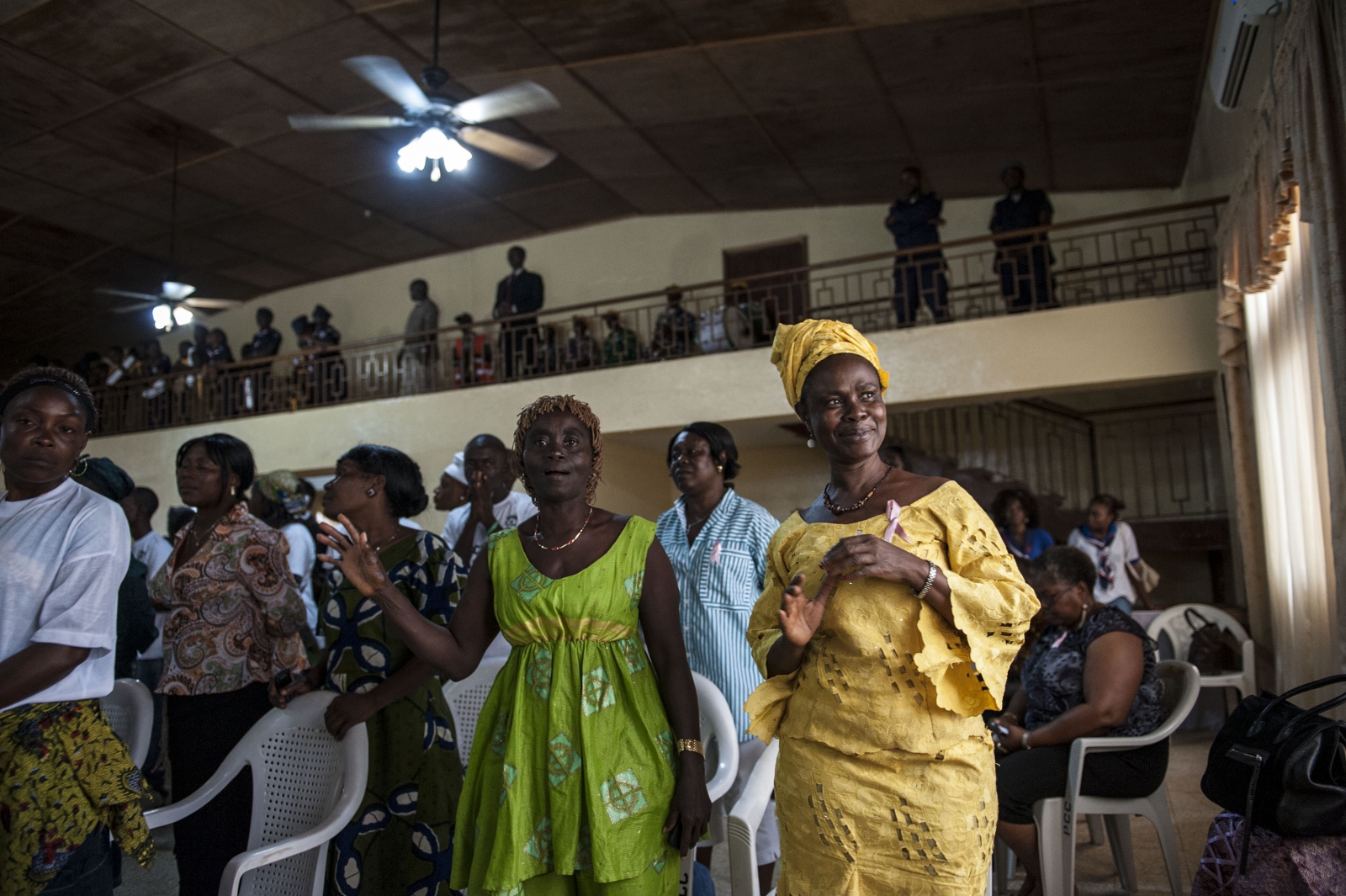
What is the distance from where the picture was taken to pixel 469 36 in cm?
671

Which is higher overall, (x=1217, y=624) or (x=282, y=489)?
(x=282, y=489)

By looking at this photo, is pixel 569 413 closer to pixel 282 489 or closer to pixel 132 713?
pixel 132 713

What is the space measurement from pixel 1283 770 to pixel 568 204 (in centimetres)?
963

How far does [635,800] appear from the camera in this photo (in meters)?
1.72

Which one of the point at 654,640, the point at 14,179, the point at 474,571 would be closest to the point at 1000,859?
the point at 654,640

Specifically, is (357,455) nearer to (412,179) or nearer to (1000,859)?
(1000,859)

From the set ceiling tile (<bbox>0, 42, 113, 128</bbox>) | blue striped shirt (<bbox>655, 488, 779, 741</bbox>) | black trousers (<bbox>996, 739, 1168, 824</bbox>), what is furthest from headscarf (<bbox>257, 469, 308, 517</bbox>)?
ceiling tile (<bbox>0, 42, 113, 128</bbox>)

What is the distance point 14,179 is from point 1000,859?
9827 mm

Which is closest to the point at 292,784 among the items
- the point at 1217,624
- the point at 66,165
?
the point at 1217,624

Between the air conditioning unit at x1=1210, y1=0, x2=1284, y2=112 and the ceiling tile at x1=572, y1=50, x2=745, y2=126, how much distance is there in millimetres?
3441

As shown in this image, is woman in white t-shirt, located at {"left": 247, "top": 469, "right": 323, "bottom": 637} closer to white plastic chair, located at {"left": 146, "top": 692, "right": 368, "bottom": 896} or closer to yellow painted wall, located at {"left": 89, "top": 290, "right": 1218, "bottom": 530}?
white plastic chair, located at {"left": 146, "top": 692, "right": 368, "bottom": 896}

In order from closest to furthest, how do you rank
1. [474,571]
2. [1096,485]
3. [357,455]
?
[474,571] < [357,455] < [1096,485]

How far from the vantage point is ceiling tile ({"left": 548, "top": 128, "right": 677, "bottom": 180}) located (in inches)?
338

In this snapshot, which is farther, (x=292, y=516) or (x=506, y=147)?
(x=506, y=147)
